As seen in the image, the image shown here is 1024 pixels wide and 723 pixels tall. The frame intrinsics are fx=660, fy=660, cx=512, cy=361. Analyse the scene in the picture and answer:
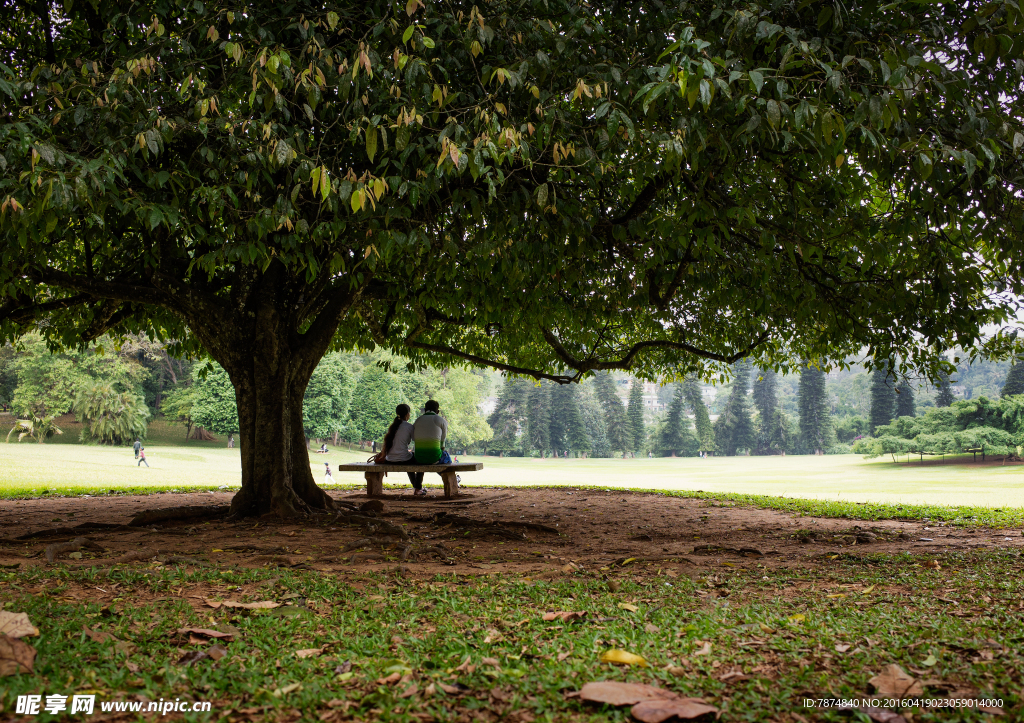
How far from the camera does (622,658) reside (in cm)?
307

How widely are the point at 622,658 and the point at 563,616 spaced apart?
2.52 feet

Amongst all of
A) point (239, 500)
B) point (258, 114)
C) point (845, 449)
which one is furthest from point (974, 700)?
point (845, 449)

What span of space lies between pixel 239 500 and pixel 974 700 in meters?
8.18

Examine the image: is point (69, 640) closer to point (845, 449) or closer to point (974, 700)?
point (974, 700)

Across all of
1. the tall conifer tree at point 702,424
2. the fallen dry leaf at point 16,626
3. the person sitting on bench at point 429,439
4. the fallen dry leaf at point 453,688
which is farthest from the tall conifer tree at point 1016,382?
the fallen dry leaf at point 16,626

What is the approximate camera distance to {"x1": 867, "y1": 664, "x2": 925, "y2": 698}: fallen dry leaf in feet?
8.70

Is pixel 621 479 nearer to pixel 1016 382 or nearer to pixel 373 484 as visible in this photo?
pixel 373 484

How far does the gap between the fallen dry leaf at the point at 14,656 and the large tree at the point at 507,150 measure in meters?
2.79

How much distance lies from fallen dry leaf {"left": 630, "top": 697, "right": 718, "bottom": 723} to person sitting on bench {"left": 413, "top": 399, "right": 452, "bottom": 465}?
9.44 metres

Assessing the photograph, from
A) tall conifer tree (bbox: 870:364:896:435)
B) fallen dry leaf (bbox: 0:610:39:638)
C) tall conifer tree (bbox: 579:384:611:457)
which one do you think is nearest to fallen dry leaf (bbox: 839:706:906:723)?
fallen dry leaf (bbox: 0:610:39:638)

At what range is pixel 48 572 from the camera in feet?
15.7

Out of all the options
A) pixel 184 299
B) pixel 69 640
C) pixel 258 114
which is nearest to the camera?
pixel 69 640

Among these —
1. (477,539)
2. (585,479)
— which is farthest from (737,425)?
(477,539)

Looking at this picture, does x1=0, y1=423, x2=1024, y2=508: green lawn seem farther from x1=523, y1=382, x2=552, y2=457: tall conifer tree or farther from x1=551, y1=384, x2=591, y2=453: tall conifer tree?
x1=551, y1=384, x2=591, y2=453: tall conifer tree
